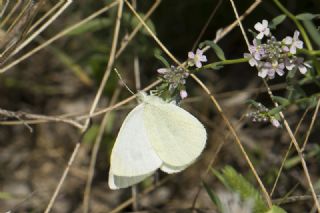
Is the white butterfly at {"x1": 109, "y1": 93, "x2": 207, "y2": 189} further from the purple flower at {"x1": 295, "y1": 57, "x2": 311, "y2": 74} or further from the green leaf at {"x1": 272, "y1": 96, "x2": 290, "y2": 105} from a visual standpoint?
the purple flower at {"x1": 295, "y1": 57, "x2": 311, "y2": 74}

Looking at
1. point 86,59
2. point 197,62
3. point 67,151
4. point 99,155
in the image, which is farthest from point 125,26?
point 67,151

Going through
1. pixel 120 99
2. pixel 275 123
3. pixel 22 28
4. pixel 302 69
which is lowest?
Answer: pixel 275 123

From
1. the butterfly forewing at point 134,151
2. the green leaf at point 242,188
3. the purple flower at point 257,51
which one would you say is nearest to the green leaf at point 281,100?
the purple flower at point 257,51

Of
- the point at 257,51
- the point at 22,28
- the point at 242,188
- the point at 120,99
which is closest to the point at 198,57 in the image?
the point at 257,51

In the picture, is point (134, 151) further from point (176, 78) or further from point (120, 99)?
point (120, 99)

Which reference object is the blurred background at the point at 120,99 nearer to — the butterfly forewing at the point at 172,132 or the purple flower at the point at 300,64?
the butterfly forewing at the point at 172,132

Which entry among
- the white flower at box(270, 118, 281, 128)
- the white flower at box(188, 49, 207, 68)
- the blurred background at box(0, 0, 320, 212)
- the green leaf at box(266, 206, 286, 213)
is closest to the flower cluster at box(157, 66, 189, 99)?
the white flower at box(188, 49, 207, 68)

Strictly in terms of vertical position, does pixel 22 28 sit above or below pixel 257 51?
above
